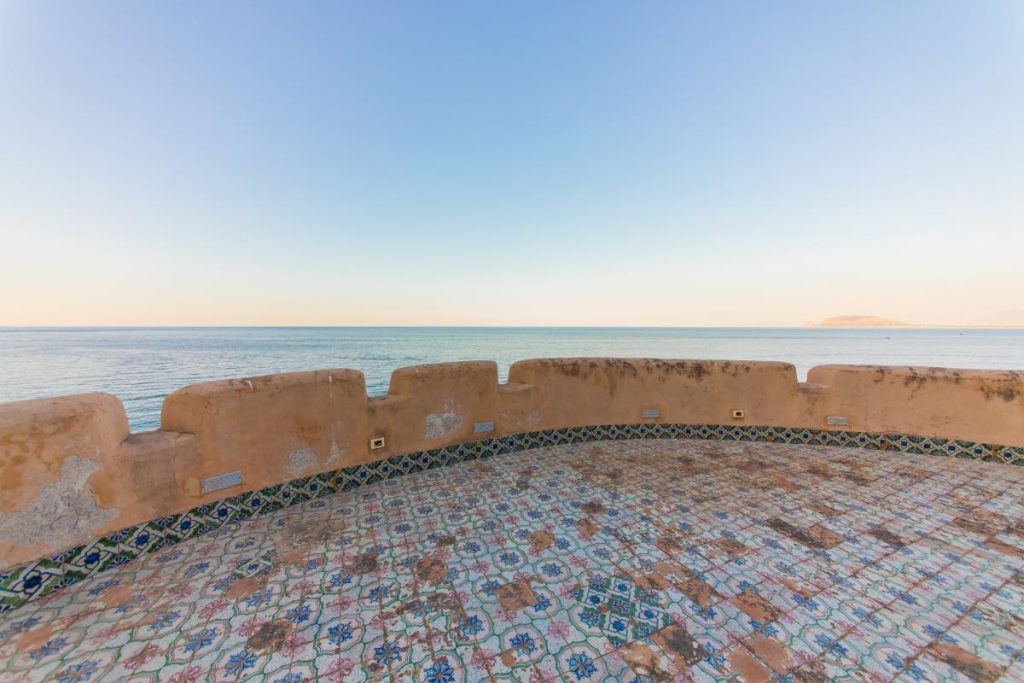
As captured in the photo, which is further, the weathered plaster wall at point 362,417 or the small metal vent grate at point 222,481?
the small metal vent grate at point 222,481

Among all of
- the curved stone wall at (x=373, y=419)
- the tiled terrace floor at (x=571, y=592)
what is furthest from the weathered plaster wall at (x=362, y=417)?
the tiled terrace floor at (x=571, y=592)

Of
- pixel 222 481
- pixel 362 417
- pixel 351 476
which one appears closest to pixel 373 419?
pixel 362 417

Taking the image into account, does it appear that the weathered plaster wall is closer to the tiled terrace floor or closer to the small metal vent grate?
the small metal vent grate

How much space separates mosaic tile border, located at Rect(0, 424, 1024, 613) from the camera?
Answer: 100.0 inches

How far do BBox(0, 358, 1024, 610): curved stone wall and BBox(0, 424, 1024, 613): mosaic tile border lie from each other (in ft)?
0.17

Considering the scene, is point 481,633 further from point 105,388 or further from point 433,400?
point 105,388

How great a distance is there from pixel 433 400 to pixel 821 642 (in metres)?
3.76

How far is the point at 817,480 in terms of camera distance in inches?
165

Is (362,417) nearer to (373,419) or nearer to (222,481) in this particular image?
(373,419)

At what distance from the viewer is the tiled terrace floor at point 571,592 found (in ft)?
6.57

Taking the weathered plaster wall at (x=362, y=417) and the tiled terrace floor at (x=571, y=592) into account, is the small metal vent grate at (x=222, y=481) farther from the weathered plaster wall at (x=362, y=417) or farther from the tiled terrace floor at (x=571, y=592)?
the tiled terrace floor at (x=571, y=592)

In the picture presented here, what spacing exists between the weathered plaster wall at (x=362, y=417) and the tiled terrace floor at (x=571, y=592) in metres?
0.48

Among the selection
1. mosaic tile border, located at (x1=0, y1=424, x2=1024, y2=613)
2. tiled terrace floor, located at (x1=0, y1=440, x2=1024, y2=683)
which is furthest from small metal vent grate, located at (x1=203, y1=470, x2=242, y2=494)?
tiled terrace floor, located at (x1=0, y1=440, x2=1024, y2=683)

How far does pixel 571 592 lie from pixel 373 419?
266 centimetres
